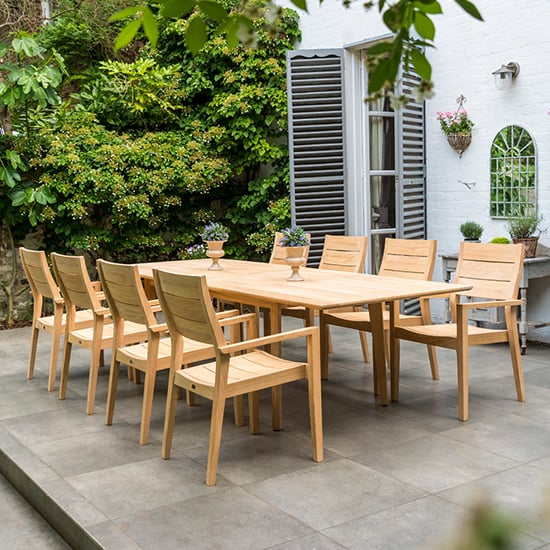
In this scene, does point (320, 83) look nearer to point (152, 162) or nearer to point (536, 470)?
point (152, 162)

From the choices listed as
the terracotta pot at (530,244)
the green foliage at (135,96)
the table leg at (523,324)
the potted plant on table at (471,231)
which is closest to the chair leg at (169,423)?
the table leg at (523,324)

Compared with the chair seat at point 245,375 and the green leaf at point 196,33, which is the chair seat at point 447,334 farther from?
the green leaf at point 196,33

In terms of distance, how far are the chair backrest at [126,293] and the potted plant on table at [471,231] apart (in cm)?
321

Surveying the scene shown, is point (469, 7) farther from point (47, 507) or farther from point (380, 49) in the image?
point (47, 507)

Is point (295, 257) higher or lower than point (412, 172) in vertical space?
lower

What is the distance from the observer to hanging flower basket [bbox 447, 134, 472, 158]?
6.60m

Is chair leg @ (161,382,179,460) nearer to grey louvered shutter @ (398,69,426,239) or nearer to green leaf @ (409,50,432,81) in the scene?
green leaf @ (409,50,432,81)

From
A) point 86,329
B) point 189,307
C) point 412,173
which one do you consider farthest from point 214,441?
point 412,173

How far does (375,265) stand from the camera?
7652 mm

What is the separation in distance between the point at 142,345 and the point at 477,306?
6.24ft

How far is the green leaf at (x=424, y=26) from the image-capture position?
3.80 ft

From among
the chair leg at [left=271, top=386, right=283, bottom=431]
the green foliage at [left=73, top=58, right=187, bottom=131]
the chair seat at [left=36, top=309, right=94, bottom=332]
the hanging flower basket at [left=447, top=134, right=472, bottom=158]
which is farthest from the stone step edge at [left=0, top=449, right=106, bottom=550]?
the green foliage at [left=73, top=58, right=187, bottom=131]

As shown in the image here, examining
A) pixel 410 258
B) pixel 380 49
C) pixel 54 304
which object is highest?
pixel 380 49

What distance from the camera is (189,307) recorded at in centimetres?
Result: 344
